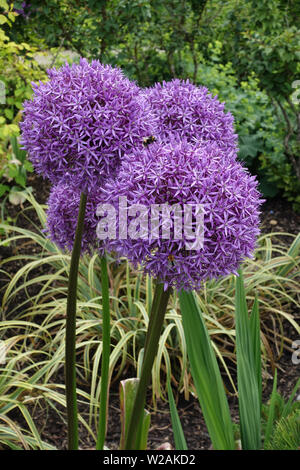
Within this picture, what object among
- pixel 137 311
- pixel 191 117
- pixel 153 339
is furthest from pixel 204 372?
pixel 137 311

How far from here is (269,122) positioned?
530 cm

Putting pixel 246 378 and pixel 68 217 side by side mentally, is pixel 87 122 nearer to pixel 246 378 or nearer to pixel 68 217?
pixel 68 217

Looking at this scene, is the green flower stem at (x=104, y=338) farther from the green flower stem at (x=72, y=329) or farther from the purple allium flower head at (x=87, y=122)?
the purple allium flower head at (x=87, y=122)

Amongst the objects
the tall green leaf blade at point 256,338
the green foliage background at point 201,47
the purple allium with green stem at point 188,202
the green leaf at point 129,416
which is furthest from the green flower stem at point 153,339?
the green foliage background at point 201,47

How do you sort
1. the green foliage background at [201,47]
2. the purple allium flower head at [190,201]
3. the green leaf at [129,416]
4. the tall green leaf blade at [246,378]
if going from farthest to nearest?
the green foliage background at [201,47]
the tall green leaf blade at [246,378]
the green leaf at [129,416]
the purple allium flower head at [190,201]

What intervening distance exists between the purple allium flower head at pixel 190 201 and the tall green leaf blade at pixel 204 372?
363mm

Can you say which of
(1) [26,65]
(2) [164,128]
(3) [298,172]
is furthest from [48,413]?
(3) [298,172]

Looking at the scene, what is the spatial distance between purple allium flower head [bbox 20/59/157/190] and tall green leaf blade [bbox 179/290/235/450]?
0.52 metres

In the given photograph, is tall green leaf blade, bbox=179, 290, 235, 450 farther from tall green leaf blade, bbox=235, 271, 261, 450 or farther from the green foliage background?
the green foliage background

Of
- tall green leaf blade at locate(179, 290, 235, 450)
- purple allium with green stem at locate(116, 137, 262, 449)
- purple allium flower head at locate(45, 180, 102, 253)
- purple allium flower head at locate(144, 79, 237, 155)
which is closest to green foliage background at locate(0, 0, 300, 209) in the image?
purple allium flower head at locate(45, 180, 102, 253)

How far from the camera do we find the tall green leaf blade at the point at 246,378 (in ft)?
6.27

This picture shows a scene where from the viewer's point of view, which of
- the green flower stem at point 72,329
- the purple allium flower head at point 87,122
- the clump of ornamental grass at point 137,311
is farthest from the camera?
the clump of ornamental grass at point 137,311

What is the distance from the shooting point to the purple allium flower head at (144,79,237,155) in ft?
5.29

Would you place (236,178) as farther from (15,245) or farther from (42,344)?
(15,245)
